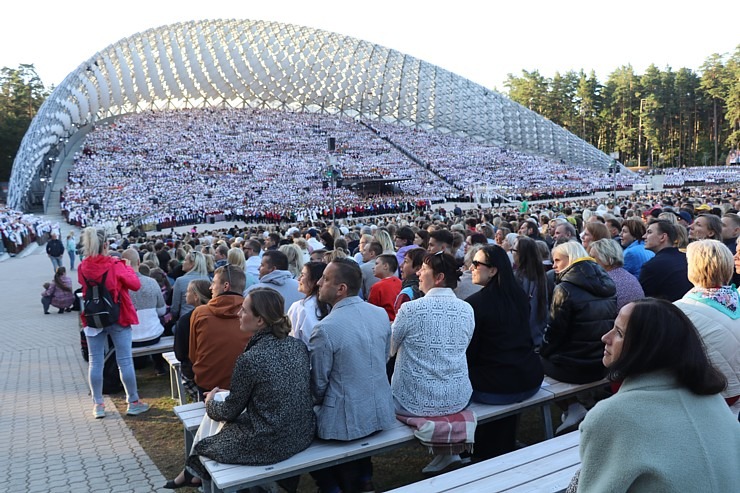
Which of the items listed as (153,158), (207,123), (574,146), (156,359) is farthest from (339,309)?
(574,146)

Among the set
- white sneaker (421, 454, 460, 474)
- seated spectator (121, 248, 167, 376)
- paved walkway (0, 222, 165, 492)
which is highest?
seated spectator (121, 248, 167, 376)

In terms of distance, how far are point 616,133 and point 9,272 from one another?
75926 mm

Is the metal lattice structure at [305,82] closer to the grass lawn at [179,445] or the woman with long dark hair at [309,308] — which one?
the grass lawn at [179,445]

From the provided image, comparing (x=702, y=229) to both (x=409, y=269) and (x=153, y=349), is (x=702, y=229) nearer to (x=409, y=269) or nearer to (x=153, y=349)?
(x=409, y=269)

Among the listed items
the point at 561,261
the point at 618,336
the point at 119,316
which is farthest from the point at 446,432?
the point at 119,316

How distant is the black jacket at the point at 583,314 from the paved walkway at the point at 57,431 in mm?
2890

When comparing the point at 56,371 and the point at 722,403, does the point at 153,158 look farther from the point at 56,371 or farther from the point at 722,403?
the point at 722,403

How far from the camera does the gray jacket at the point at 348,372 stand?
A: 319cm

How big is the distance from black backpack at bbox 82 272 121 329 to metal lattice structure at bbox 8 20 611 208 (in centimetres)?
5522

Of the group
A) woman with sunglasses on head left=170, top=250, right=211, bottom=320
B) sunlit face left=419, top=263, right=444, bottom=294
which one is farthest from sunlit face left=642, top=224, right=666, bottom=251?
woman with sunglasses on head left=170, top=250, right=211, bottom=320

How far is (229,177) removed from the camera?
131 feet

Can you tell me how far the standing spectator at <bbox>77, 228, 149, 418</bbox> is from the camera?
5.08m

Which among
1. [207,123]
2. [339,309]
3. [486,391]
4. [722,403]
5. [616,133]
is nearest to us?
[722,403]

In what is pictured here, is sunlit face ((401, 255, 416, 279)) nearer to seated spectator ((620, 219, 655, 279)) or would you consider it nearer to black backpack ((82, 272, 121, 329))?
seated spectator ((620, 219, 655, 279))
